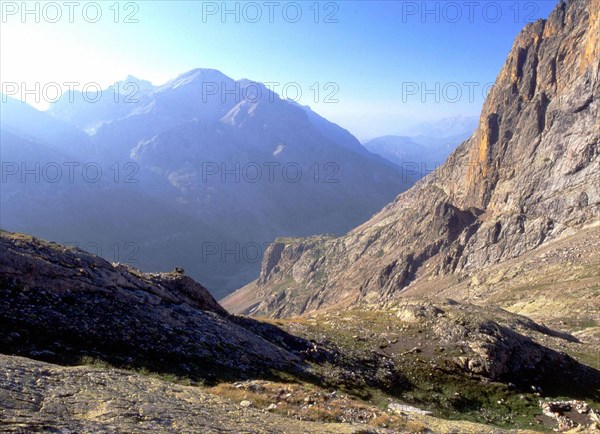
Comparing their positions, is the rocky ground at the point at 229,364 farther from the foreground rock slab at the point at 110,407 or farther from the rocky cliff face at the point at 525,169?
the rocky cliff face at the point at 525,169

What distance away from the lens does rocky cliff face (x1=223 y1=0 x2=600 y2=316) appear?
127 meters

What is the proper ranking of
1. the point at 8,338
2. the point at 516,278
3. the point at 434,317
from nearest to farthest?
the point at 8,338 < the point at 434,317 < the point at 516,278

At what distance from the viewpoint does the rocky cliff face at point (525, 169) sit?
12688 cm

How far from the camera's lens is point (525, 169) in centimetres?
15100

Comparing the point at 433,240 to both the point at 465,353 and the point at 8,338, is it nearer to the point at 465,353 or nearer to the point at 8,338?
the point at 465,353

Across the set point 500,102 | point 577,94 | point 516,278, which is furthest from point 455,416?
point 500,102

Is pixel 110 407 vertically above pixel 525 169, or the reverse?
pixel 525 169

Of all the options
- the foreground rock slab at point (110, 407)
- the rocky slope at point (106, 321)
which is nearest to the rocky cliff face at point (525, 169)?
the rocky slope at point (106, 321)

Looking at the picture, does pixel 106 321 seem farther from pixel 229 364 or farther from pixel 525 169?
pixel 525 169

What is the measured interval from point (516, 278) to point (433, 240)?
6597 centimetres

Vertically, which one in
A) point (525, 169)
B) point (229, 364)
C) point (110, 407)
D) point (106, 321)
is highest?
point (525, 169)

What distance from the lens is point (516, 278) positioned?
4380 inches

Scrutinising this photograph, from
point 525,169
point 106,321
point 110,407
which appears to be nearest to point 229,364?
point 106,321

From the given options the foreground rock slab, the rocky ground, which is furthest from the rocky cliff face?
the foreground rock slab
